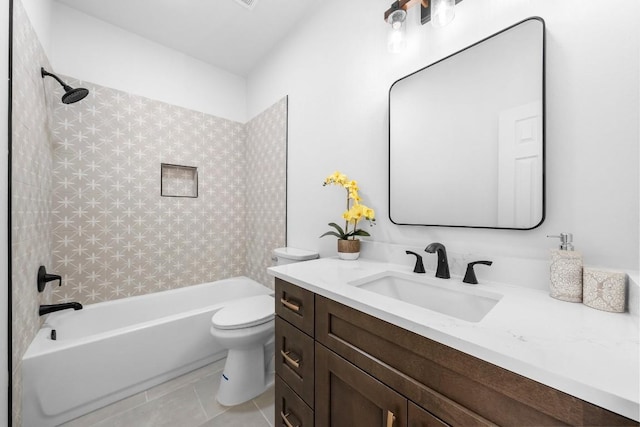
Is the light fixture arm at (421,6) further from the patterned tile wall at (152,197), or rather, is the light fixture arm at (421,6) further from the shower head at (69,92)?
the shower head at (69,92)

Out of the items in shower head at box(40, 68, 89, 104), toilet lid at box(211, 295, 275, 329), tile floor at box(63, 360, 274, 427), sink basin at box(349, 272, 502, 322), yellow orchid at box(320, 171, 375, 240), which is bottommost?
tile floor at box(63, 360, 274, 427)

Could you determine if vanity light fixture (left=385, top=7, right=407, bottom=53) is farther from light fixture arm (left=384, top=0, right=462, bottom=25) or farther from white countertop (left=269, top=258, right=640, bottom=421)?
white countertop (left=269, top=258, right=640, bottom=421)

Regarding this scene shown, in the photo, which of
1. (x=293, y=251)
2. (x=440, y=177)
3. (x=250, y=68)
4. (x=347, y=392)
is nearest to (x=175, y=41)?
(x=250, y=68)

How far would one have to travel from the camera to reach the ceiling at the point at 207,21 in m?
1.73

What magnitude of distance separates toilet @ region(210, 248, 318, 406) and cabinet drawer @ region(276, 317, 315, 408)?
0.47 meters

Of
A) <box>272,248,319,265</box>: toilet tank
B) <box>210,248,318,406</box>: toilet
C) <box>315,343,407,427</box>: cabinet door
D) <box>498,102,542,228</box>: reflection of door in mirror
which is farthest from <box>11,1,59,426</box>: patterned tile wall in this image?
<box>498,102,542,228</box>: reflection of door in mirror

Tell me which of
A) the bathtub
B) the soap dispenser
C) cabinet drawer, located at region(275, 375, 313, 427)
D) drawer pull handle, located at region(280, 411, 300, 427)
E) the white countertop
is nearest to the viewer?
the white countertop

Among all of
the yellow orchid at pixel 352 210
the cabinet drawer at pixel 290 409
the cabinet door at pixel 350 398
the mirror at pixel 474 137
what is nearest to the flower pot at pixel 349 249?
the yellow orchid at pixel 352 210

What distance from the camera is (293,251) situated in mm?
1842

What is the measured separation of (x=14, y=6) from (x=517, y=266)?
7.99ft

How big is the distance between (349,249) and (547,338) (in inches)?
35.2

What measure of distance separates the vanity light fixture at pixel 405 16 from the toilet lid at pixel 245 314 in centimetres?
173

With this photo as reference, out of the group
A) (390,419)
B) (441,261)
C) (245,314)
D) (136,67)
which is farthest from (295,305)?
(136,67)

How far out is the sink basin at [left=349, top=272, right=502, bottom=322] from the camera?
85 centimetres
